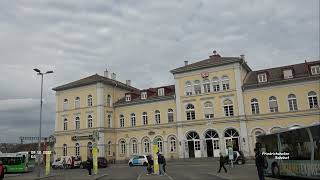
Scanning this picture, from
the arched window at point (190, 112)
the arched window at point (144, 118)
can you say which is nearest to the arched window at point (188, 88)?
the arched window at point (190, 112)

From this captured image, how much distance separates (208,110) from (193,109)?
7.85 feet

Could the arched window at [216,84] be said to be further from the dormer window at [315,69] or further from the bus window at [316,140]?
the bus window at [316,140]

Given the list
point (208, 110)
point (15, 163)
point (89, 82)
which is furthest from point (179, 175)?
point (89, 82)

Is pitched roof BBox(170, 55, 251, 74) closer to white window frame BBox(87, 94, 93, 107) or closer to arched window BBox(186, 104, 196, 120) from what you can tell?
arched window BBox(186, 104, 196, 120)

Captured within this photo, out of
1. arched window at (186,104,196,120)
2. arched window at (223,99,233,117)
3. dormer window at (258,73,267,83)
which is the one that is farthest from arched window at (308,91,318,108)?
arched window at (186,104,196,120)

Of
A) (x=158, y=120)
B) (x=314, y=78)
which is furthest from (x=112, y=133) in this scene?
(x=314, y=78)

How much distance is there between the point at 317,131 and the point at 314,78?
3227 cm

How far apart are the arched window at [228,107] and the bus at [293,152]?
88.2ft

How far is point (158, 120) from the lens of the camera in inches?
2295

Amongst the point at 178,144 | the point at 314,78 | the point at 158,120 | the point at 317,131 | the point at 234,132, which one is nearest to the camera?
the point at 317,131

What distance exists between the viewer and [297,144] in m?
19.4

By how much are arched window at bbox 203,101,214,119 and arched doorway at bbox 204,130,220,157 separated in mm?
2207

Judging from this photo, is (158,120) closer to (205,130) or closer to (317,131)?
(205,130)

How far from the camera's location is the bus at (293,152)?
17578 millimetres
